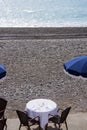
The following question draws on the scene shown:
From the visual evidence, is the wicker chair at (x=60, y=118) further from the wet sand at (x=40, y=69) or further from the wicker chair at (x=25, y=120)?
the wet sand at (x=40, y=69)

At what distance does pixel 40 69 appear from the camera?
16.8 metres

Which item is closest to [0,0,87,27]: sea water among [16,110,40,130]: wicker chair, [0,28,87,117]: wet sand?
[0,28,87,117]: wet sand

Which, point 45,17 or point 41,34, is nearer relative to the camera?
point 41,34

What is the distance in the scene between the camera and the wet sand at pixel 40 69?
1306 cm

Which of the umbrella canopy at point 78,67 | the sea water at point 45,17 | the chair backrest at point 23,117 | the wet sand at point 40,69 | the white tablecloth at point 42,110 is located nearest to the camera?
the chair backrest at point 23,117

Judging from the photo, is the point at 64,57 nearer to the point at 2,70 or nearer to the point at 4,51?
the point at 4,51

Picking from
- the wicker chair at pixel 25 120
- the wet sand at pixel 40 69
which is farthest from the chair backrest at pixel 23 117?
the wet sand at pixel 40 69

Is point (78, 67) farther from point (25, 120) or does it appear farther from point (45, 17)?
point (45, 17)

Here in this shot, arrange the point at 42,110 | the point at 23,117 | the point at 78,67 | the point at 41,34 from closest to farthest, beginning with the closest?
the point at 23,117 → the point at 42,110 → the point at 78,67 → the point at 41,34

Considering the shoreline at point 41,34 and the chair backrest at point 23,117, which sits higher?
the chair backrest at point 23,117

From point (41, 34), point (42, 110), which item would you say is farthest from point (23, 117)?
point (41, 34)

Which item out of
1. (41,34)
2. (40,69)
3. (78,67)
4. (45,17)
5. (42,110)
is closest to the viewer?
(42,110)

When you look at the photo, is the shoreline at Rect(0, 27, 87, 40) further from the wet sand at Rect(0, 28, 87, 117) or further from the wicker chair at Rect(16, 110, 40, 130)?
the wicker chair at Rect(16, 110, 40, 130)

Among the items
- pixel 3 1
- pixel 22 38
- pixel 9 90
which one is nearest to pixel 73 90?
pixel 9 90
